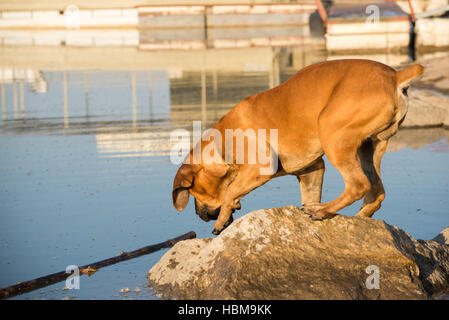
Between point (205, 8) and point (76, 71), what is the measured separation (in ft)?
49.8

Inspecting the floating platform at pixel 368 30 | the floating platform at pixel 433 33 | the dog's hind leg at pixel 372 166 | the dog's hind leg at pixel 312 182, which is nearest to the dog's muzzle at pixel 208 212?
the dog's hind leg at pixel 312 182

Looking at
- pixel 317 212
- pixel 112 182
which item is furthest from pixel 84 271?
pixel 112 182

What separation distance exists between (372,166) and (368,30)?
23988mm

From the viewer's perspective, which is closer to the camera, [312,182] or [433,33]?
[312,182]

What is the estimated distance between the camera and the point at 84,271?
6648mm

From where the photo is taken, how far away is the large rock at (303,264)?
18.7ft

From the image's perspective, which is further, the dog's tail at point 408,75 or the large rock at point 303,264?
the dog's tail at point 408,75

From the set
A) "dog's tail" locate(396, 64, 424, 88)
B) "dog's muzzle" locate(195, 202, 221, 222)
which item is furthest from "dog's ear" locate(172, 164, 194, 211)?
"dog's tail" locate(396, 64, 424, 88)

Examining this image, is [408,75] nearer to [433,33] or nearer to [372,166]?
[372,166]

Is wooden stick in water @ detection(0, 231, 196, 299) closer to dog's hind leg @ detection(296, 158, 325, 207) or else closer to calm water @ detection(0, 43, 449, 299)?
calm water @ detection(0, 43, 449, 299)

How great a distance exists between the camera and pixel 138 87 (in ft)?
65.3

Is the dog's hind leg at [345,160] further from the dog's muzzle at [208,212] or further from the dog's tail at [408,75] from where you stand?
the dog's muzzle at [208,212]

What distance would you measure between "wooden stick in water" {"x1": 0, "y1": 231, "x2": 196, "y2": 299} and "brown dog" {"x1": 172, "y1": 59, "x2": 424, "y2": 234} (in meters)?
0.40

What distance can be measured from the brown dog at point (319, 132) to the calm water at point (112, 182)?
3.06 ft
